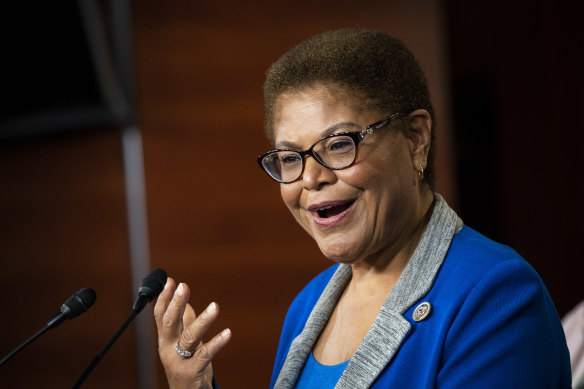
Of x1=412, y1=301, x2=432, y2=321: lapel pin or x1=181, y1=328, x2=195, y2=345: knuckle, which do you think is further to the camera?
x1=181, y1=328, x2=195, y2=345: knuckle

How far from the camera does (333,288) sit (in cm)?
162

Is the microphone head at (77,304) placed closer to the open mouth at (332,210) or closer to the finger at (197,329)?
the finger at (197,329)

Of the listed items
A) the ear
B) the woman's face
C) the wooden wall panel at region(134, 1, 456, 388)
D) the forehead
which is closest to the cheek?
the woman's face

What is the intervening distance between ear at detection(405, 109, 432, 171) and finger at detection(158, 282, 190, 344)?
0.55 m

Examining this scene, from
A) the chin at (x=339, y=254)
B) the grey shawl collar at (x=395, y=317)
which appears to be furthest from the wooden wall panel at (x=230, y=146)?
the chin at (x=339, y=254)

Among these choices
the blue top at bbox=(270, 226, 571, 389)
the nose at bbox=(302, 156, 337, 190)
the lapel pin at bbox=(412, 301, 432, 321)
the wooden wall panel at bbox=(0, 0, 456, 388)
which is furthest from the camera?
the wooden wall panel at bbox=(0, 0, 456, 388)

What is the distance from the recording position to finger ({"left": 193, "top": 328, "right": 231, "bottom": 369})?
133cm

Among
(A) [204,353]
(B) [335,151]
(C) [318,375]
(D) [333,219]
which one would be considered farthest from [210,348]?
(B) [335,151]

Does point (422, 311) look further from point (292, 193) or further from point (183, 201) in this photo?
point (183, 201)

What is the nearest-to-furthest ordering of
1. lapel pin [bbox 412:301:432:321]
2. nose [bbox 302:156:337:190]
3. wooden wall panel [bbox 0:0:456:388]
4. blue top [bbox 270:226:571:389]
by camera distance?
blue top [bbox 270:226:571:389] → lapel pin [bbox 412:301:432:321] → nose [bbox 302:156:337:190] → wooden wall panel [bbox 0:0:456:388]

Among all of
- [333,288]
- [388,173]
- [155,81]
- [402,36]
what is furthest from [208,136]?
[388,173]

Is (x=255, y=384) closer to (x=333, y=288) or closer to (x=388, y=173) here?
(x=333, y=288)

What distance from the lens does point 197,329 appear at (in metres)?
1.35

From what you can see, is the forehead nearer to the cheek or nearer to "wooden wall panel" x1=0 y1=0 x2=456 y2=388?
the cheek
